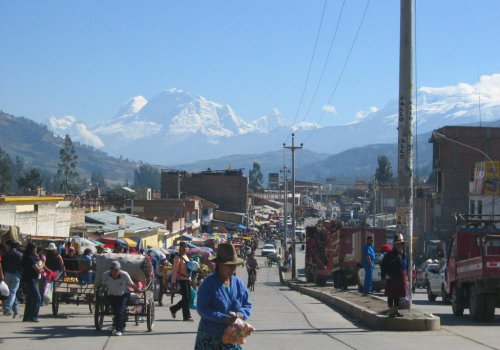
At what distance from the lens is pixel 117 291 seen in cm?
1567

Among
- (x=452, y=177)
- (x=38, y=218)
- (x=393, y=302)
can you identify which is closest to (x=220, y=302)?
(x=393, y=302)

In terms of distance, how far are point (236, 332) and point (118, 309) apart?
7.44 metres

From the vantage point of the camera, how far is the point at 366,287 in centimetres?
2509

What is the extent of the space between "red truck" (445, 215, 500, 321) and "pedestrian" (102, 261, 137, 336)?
757 centimetres

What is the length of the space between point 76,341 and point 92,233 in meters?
36.0

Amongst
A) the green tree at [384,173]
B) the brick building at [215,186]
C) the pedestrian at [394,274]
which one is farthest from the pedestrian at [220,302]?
the green tree at [384,173]

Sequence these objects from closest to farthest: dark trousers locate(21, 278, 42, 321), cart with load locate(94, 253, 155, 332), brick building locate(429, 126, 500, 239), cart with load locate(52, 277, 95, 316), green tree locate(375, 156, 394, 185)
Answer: cart with load locate(94, 253, 155, 332) → dark trousers locate(21, 278, 42, 321) → cart with load locate(52, 277, 95, 316) → brick building locate(429, 126, 500, 239) → green tree locate(375, 156, 394, 185)

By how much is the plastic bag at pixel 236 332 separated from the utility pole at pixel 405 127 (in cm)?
965

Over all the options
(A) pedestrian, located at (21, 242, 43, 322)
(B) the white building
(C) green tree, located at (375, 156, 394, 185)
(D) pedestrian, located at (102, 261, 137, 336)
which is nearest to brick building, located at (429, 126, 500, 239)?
(B) the white building

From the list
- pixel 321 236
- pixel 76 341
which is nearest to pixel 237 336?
pixel 76 341

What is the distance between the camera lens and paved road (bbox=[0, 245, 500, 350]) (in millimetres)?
14397

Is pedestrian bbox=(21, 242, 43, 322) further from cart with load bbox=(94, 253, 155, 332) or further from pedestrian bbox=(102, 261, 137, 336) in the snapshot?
pedestrian bbox=(102, 261, 137, 336)

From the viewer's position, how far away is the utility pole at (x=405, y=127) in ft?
58.2

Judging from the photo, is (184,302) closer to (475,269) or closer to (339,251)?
(475,269)
